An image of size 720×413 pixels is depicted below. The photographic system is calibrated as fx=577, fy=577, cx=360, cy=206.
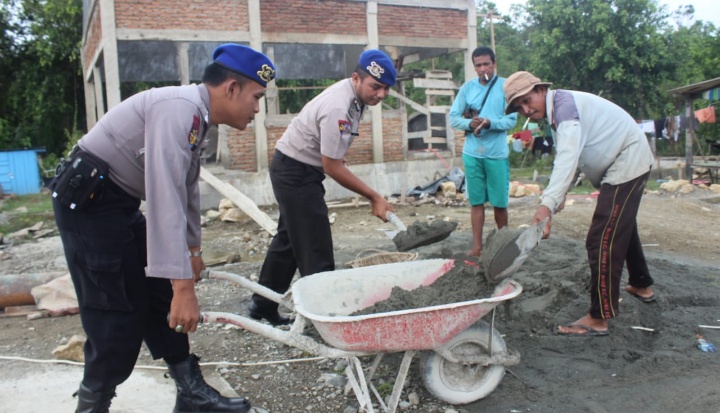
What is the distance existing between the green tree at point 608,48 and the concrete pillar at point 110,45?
15172mm

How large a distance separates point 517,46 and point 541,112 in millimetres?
28110

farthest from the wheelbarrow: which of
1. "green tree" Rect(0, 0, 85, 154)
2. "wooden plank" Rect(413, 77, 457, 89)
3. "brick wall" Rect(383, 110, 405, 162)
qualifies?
"green tree" Rect(0, 0, 85, 154)

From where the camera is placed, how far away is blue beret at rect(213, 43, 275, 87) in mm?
2289

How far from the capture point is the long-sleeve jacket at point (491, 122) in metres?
5.12

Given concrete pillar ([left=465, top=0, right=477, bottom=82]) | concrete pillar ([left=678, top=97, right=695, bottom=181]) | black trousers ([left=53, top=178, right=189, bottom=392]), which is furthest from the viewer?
concrete pillar ([left=678, top=97, right=695, bottom=181])

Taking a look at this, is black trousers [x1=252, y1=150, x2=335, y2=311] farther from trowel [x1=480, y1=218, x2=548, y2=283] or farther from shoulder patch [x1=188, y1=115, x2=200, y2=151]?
shoulder patch [x1=188, y1=115, x2=200, y2=151]

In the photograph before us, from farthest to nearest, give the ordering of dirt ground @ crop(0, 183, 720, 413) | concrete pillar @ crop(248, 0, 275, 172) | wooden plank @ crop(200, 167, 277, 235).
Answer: concrete pillar @ crop(248, 0, 275, 172) < wooden plank @ crop(200, 167, 277, 235) < dirt ground @ crop(0, 183, 720, 413)

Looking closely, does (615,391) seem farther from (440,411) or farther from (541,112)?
(541,112)

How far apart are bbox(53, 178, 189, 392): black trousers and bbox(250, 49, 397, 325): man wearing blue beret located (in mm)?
1285

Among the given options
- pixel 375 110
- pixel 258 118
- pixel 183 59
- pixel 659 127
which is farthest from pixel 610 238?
pixel 659 127

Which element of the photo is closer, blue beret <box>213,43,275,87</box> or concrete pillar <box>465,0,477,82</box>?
blue beret <box>213,43,275,87</box>

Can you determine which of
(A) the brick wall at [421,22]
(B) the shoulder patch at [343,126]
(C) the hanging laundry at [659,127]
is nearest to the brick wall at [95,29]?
(A) the brick wall at [421,22]

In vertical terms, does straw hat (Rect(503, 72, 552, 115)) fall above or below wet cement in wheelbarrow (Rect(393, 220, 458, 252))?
above

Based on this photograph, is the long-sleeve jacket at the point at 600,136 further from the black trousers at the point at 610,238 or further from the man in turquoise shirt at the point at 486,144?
the man in turquoise shirt at the point at 486,144
